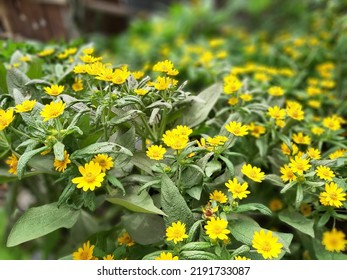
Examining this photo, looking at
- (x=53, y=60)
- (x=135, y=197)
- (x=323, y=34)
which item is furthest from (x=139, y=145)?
(x=323, y=34)

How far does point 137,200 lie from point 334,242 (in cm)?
46

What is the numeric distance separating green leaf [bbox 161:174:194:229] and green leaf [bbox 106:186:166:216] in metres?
0.03

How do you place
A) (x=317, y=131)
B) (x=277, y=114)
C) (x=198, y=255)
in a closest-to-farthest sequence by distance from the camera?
(x=198, y=255), (x=277, y=114), (x=317, y=131)

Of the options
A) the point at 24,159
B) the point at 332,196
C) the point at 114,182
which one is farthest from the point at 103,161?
the point at 332,196

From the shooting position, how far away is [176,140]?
0.89m

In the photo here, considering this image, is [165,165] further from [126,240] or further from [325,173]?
[325,173]

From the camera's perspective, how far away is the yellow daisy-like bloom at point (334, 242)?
3.21 feet

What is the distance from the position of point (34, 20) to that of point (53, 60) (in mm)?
608

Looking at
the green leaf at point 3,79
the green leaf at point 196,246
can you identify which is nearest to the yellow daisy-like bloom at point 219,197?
the green leaf at point 196,246

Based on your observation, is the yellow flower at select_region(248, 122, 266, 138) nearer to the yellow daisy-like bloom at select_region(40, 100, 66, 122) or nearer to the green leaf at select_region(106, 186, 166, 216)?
the green leaf at select_region(106, 186, 166, 216)

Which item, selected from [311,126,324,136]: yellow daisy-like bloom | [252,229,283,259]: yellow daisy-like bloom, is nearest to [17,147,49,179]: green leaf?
[252,229,283,259]: yellow daisy-like bloom

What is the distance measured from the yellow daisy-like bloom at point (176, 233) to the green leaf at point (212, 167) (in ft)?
0.39

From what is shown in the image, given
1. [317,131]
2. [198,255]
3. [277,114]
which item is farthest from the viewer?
[317,131]
